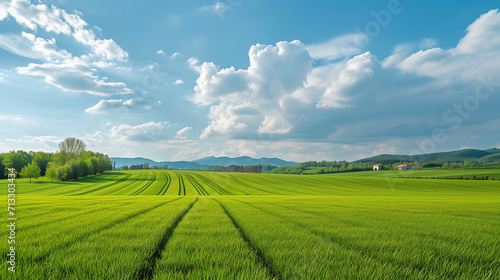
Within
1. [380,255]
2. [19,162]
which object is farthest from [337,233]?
[19,162]

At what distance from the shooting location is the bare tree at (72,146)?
95075 millimetres

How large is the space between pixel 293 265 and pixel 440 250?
3794mm

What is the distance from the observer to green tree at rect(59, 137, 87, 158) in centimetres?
9481

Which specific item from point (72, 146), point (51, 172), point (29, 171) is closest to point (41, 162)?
point (72, 146)

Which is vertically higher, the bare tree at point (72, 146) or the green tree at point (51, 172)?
the bare tree at point (72, 146)

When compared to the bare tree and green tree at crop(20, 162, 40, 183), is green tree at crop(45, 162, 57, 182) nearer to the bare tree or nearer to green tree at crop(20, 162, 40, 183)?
green tree at crop(20, 162, 40, 183)

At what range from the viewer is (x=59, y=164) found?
82625 mm

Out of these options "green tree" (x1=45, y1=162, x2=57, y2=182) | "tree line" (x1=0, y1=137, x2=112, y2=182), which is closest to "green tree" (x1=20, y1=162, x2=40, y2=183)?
"tree line" (x1=0, y1=137, x2=112, y2=182)

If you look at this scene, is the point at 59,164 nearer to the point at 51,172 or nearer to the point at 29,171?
the point at 51,172

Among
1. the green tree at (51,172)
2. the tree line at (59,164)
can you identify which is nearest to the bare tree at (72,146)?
the tree line at (59,164)

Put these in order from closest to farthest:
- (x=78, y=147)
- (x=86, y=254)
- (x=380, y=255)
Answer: (x=86, y=254) < (x=380, y=255) < (x=78, y=147)

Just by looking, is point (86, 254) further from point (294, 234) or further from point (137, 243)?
point (294, 234)

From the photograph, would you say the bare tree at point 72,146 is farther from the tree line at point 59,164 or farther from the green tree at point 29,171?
the green tree at point 29,171

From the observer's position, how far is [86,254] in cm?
409
